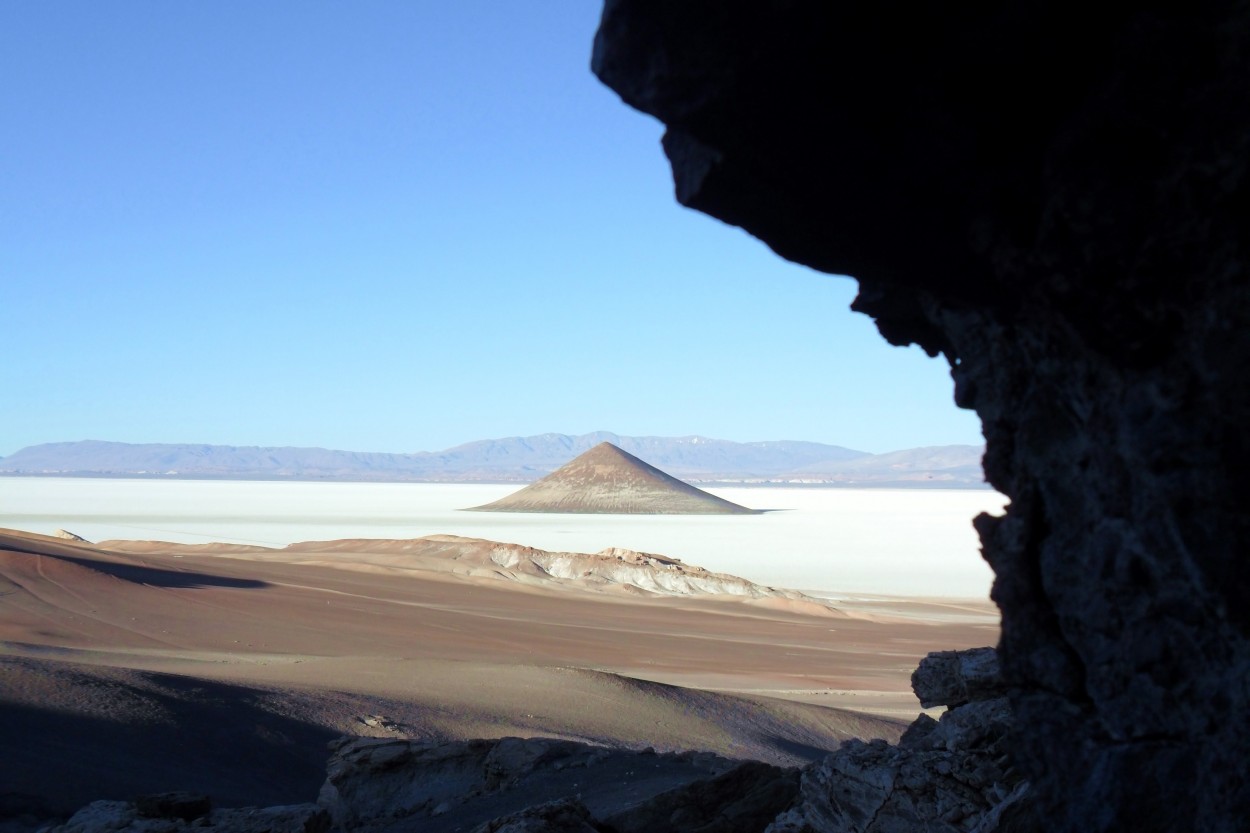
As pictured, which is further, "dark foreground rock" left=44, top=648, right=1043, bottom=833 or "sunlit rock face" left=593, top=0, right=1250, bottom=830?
"dark foreground rock" left=44, top=648, right=1043, bottom=833

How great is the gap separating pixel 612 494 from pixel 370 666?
200 ft

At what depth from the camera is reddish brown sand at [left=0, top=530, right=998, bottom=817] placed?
10.2m

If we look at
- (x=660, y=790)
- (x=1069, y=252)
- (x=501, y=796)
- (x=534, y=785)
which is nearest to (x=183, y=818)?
(x=501, y=796)

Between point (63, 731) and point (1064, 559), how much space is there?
31.5ft

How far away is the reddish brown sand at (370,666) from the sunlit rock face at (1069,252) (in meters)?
7.50

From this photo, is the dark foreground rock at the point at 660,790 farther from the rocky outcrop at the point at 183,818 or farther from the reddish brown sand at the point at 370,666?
the reddish brown sand at the point at 370,666

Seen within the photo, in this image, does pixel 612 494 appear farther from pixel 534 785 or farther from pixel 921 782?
pixel 921 782

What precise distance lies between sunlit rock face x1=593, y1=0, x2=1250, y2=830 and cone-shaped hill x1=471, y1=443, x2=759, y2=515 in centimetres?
6873

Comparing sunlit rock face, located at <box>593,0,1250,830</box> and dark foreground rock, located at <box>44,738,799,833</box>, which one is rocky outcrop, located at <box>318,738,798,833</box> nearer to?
dark foreground rock, located at <box>44,738,799,833</box>

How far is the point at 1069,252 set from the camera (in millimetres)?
2676

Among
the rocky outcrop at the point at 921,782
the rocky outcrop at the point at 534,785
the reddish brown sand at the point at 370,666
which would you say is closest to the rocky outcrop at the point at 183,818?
the rocky outcrop at the point at 534,785

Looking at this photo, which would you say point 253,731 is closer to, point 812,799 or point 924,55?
point 812,799

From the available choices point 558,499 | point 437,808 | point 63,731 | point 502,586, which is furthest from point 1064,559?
point 558,499

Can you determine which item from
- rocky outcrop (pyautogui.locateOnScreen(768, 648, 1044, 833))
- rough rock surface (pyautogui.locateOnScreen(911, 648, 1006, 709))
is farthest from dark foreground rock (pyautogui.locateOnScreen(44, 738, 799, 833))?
rough rock surface (pyautogui.locateOnScreen(911, 648, 1006, 709))
